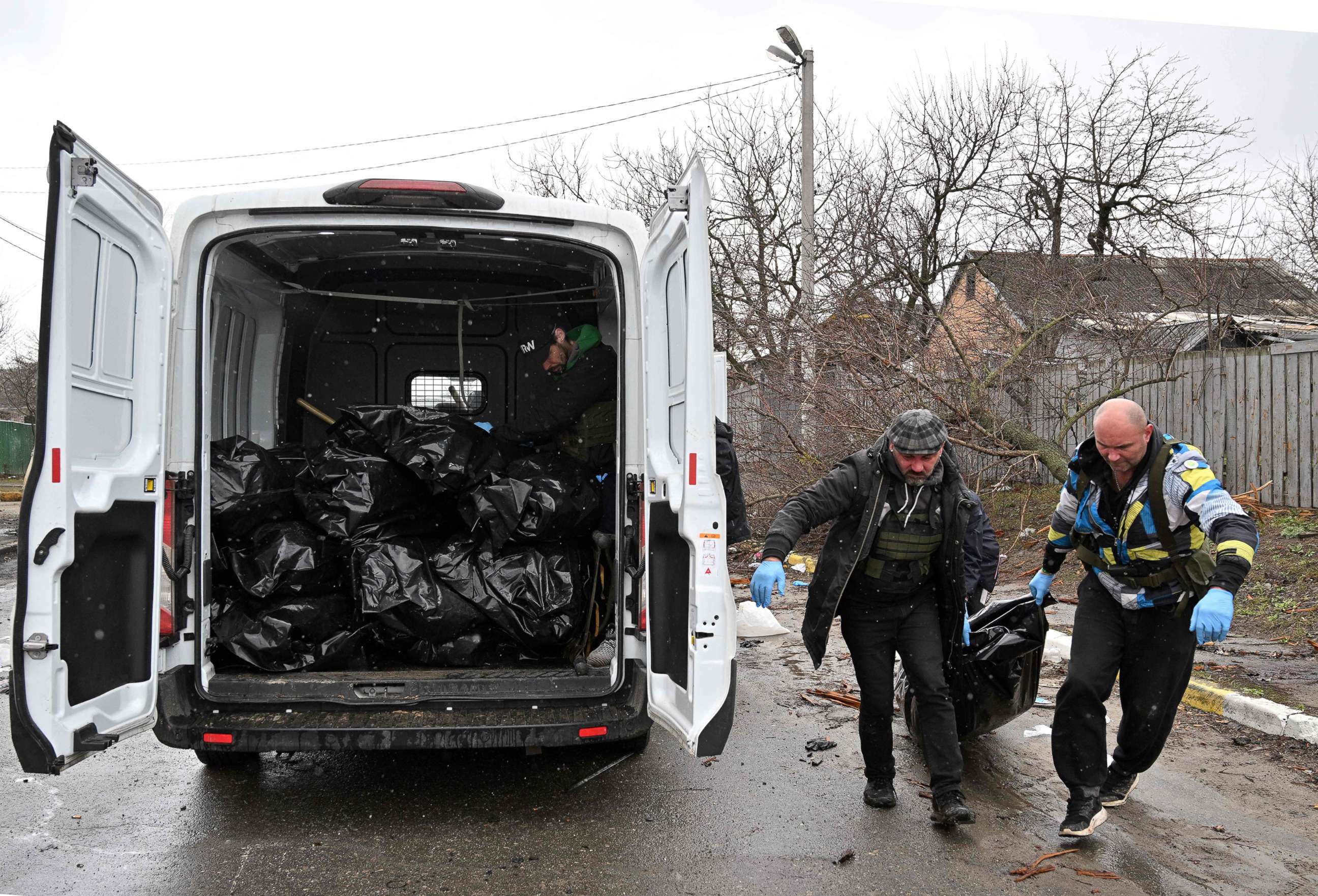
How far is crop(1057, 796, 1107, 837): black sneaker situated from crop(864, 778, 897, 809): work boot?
2.03 ft

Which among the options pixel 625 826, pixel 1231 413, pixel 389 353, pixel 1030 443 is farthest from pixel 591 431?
pixel 1231 413

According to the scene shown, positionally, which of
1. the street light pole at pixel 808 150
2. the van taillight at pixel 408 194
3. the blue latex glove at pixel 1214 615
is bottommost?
the blue latex glove at pixel 1214 615

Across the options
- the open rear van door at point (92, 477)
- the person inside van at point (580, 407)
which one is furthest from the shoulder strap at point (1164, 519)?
the open rear van door at point (92, 477)

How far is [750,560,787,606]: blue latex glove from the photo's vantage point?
356 cm

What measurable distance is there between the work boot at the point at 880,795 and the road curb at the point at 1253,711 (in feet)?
4.37

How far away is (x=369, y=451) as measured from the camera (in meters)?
4.57

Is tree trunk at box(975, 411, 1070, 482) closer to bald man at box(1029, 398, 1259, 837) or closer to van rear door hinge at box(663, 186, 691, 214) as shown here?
bald man at box(1029, 398, 1259, 837)

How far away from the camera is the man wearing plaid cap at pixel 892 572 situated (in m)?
3.76

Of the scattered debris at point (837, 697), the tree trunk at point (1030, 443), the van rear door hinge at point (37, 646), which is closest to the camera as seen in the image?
the van rear door hinge at point (37, 646)

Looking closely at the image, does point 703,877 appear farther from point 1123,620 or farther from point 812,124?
point 812,124

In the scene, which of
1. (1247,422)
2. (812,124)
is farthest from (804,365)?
(812,124)

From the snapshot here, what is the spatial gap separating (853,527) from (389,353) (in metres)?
3.24

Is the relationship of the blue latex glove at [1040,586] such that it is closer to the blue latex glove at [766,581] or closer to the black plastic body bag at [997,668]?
the black plastic body bag at [997,668]

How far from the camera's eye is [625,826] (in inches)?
142
